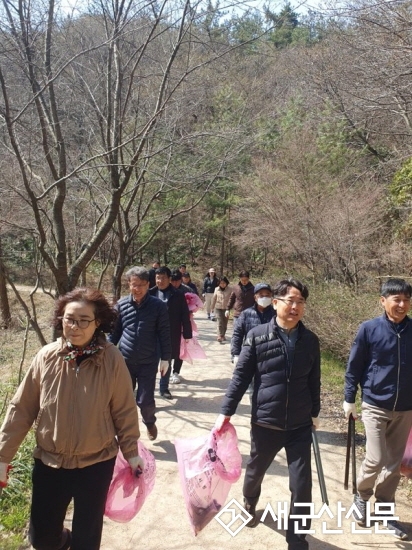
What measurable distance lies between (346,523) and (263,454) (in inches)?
35.0

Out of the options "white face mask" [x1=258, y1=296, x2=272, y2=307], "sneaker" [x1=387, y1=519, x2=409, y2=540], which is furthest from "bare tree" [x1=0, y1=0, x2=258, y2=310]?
"sneaker" [x1=387, y1=519, x2=409, y2=540]

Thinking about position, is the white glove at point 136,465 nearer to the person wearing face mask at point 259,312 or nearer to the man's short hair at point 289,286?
the man's short hair at point 289,286

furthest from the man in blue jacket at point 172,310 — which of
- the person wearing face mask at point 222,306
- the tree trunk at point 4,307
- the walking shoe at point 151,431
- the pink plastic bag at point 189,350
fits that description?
the tree trunk at point 4,307

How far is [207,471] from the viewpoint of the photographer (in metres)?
2.93

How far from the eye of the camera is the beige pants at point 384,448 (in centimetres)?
299

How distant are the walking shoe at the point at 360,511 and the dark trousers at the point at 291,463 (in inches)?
18.2

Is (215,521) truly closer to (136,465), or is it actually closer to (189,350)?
(136,465)

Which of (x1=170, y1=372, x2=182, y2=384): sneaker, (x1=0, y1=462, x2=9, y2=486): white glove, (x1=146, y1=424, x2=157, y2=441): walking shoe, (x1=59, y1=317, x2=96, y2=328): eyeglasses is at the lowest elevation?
→ (x1=170, y1=372, x2=182, y2=384): sneaker

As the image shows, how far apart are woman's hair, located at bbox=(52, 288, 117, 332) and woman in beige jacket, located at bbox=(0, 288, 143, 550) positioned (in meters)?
0.02

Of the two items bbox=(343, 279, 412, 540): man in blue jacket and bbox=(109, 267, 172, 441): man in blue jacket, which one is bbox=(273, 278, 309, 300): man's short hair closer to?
bbox=(343, 279, 412, 540): man in blue jacket

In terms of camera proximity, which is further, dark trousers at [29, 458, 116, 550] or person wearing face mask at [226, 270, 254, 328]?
person wearing face mask at [226, 270, 254, 328]

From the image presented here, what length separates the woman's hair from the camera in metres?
2.38

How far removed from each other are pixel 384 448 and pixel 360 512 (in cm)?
53

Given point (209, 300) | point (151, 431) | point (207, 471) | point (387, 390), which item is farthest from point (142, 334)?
point (209, 300)
